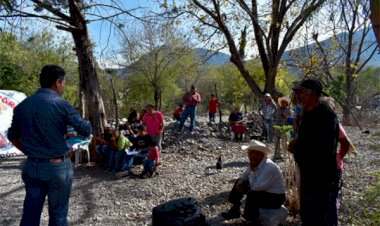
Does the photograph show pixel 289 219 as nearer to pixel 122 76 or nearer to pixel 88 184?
pixel 88 184

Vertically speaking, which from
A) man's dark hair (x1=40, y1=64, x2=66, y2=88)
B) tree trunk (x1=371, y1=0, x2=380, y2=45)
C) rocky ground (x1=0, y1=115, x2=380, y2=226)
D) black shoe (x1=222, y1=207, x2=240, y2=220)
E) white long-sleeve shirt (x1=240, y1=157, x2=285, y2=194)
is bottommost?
rocky ground (x1=0, y1=115, x2=380, y2=226)

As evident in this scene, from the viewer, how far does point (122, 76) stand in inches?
1252

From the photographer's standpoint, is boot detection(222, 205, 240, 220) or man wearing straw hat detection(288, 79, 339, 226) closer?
man wearing straw hat detection(288, 79, 339, 226)

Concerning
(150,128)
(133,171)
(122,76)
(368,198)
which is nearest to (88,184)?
(133,171)

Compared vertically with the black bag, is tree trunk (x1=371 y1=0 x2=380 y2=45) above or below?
above

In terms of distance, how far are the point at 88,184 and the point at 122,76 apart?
Answer: 25.2m

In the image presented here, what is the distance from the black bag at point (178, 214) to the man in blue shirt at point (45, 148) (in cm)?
106

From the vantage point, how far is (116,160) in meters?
8.27

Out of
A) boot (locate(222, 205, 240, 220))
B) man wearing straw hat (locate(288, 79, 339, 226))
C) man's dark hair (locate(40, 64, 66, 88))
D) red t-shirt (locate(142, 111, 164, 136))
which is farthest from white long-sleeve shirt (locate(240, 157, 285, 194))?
red t-shirt (locate(142, 111, 164, 136))

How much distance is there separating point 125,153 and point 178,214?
4.46m

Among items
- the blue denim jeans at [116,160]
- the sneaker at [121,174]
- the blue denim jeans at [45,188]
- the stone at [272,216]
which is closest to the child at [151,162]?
the sneaker at [121,174]

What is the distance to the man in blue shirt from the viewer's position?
3047 mm

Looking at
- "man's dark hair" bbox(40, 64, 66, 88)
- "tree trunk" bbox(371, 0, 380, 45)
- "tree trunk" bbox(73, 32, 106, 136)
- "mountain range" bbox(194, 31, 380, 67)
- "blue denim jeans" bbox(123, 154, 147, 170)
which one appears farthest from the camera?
"mountain range" bbox(194, 31, 380, 67)

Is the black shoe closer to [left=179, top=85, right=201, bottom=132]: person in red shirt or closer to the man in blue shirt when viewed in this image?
the man in blue shirt
